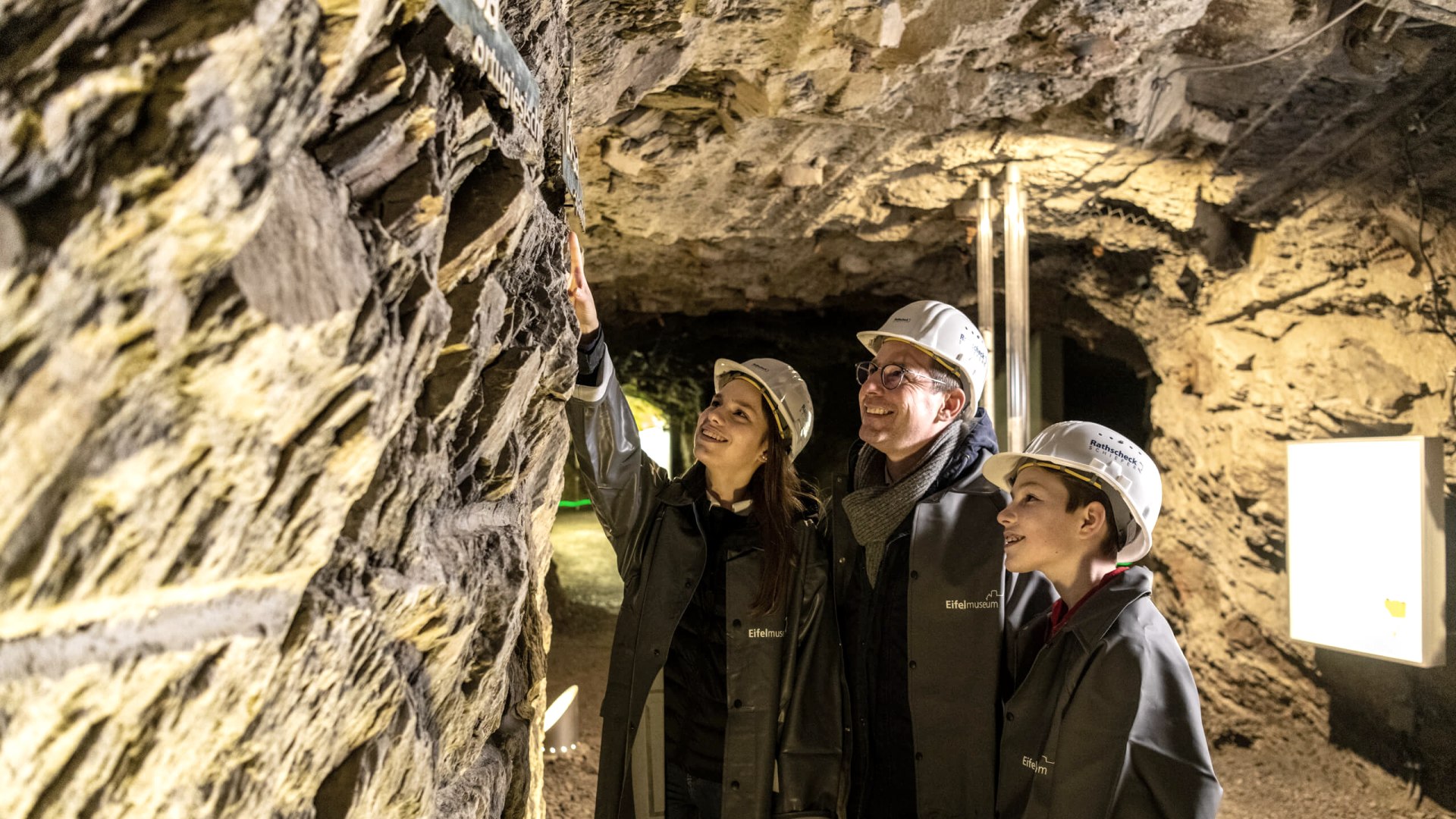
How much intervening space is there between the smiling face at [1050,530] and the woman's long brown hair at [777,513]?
600mm

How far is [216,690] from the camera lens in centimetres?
92

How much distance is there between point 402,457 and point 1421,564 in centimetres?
452

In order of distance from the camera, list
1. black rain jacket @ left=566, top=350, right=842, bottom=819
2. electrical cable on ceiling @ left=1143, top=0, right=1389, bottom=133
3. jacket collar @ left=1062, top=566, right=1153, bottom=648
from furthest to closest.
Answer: electrical cable on ceiling @ left=1143, top=0, right=1389, bottom=133 < black rain jacket @ left=566, top=350, right=842, bottom=819 < jacket collar @ left=1062, top=566, right=1153, bottom=648

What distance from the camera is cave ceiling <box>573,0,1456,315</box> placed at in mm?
3420

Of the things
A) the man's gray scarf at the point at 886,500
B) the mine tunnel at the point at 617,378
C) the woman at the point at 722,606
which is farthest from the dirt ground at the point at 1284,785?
the man's gray scarf at the point at 886,500

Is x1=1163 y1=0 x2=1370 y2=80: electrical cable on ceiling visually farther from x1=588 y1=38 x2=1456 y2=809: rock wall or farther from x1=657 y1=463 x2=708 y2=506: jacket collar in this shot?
x1=657 y1=463 x2=708 y2=506: jacket collar

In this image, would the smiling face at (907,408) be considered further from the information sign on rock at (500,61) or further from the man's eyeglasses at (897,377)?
the information sign on rock at (500,61)

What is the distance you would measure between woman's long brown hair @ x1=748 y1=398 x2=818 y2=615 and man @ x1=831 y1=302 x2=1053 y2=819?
0.46 ft

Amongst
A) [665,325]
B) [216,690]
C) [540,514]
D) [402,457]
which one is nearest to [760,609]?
[540,514]

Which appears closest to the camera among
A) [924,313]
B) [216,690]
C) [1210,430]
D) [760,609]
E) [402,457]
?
[216,690]

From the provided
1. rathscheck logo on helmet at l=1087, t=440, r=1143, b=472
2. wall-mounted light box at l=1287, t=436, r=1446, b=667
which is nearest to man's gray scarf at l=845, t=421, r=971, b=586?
rathscheck logo on helmet at l=1087, t=440, r=1143, b=472

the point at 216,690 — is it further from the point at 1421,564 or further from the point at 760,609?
the point at 1421,564

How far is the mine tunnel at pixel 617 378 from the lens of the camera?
747mm

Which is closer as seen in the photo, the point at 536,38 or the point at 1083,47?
the point at 536,38
